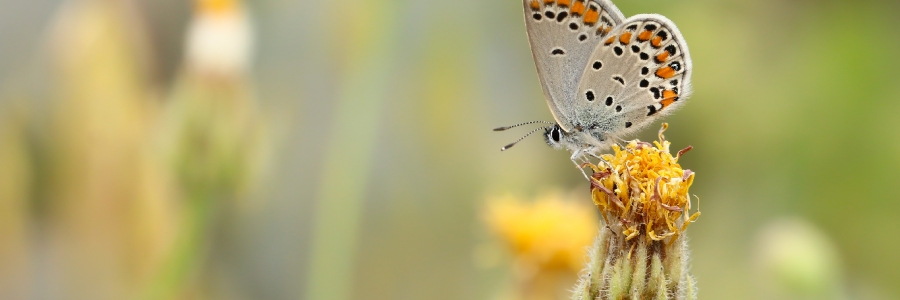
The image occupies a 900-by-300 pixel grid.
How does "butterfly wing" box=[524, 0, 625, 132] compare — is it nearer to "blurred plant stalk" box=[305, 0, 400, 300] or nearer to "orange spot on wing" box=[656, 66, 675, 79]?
"orange spot on wing" box=[656, 66, 675, 79]

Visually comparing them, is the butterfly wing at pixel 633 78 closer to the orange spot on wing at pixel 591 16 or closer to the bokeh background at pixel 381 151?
the orange spot on wing at pixel 591 16

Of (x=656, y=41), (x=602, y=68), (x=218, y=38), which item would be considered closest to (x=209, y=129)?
(x=218, y=38)

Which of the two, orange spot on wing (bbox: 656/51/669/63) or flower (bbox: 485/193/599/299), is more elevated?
orange spot on wing (bbox: 656/51/669/63)

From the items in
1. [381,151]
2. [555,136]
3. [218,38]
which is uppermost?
[218,38]

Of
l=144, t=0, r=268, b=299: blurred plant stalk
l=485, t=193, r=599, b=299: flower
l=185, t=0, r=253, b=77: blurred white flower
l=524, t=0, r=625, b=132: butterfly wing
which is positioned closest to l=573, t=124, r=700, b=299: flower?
l=524, t=0, r=625, b=132: butterfly wing

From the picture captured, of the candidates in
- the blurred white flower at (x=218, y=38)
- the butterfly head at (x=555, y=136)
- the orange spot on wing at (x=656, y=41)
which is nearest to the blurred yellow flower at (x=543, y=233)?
the butterfly head at (x=555, y=136)

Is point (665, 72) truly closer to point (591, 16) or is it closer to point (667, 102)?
point (667, 102)
